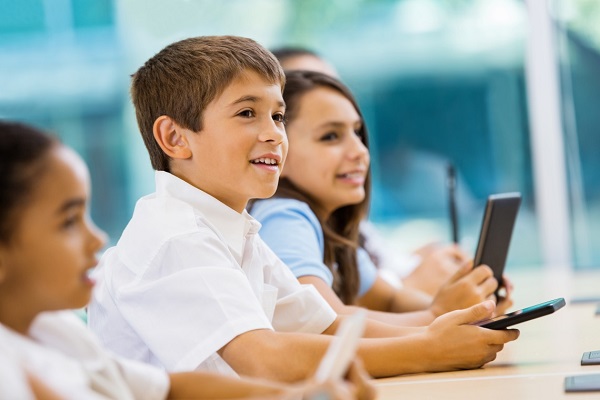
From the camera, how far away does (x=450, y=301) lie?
6.77 ft

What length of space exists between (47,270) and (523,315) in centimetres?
80

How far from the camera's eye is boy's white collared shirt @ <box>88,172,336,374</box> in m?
1.35

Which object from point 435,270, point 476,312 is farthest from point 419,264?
point 476,312

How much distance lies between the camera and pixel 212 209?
5.14 ft

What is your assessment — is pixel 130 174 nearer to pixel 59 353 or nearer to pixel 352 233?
pixel 352 233

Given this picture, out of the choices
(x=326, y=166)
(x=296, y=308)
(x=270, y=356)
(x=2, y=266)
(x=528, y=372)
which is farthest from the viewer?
(x=326, y=166)

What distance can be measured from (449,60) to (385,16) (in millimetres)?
417

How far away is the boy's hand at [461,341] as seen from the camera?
1508 millimetres

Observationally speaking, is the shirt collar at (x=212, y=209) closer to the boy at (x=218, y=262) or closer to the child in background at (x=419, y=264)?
the boy at (x=218, y=262)

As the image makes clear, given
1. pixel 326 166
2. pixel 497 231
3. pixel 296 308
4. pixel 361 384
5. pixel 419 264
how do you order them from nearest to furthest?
pixel 361 384 → pixel 296 308 → pixel 497 231 → pixel 326 166 → pixel 419 264

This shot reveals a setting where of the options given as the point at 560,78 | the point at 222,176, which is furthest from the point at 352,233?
the point at 560,78

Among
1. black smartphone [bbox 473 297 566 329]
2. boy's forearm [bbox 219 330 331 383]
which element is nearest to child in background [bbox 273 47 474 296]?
black smartphone [bbox 473 297 566 329]

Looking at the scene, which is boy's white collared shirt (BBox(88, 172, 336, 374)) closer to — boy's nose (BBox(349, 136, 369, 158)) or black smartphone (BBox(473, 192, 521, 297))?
black smartphone (BBox(473, 192, 521, 297))

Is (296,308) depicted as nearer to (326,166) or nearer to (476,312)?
(476,312)
